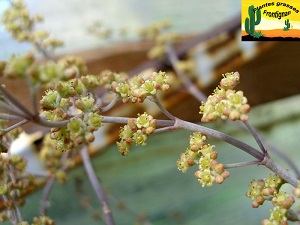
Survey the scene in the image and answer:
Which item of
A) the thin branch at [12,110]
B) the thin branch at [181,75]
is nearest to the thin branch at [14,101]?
the thin branch at [12,110]

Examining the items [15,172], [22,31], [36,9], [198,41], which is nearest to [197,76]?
[198,41]

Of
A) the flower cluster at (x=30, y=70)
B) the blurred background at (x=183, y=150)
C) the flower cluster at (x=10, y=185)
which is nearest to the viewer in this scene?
the flower cluster at (x=30, y=70)

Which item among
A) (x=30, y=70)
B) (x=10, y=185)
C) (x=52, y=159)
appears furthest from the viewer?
(x=52, y=159)

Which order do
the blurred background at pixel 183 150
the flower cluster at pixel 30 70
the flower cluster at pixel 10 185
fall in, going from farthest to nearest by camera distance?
1. the blurred background at pixel 183 150
2. the flower cluster at pixel 10 185
3. the flower cluster at pixel 30 70

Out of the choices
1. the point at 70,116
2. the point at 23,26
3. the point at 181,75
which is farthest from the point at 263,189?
the point at 181,75

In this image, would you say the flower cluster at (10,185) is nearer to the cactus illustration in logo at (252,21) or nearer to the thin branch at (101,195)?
the thin branch at (101,195)

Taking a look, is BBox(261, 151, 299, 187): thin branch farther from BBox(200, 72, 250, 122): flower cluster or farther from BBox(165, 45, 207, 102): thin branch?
BBox(165, 45, 207, 102): thin branch

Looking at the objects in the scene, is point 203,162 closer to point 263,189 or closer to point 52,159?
point 263,189
